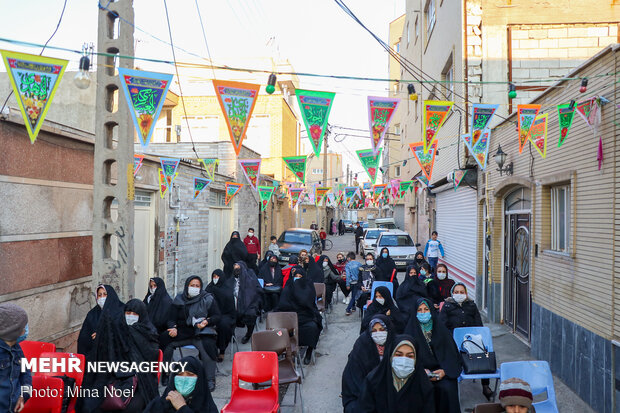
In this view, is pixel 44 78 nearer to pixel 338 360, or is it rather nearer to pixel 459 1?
pixel 338 360

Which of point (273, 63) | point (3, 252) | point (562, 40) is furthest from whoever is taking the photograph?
point (273, 63)

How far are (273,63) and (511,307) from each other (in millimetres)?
22240

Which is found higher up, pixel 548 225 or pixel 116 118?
pixel 116 118

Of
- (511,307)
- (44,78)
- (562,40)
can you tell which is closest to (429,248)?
(511,307)

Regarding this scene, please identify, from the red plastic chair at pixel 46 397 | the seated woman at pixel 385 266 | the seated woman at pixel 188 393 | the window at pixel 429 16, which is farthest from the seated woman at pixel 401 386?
the window at pixel 429 16

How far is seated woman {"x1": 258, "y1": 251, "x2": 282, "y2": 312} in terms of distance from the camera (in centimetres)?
969

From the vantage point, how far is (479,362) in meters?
5.33

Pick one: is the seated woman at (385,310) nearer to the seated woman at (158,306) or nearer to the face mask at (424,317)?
the face mask at (424,317)

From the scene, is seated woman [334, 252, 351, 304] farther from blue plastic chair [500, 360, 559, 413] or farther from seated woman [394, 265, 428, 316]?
blue plastic chair [500, 360, 559, 413]

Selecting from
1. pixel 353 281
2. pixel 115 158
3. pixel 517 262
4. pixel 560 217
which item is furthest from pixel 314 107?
pixel 353 281

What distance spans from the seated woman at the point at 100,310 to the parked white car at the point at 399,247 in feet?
40.5

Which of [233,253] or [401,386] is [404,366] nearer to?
[401,386]

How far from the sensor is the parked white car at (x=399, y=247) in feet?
53.9

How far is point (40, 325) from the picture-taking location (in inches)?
241
